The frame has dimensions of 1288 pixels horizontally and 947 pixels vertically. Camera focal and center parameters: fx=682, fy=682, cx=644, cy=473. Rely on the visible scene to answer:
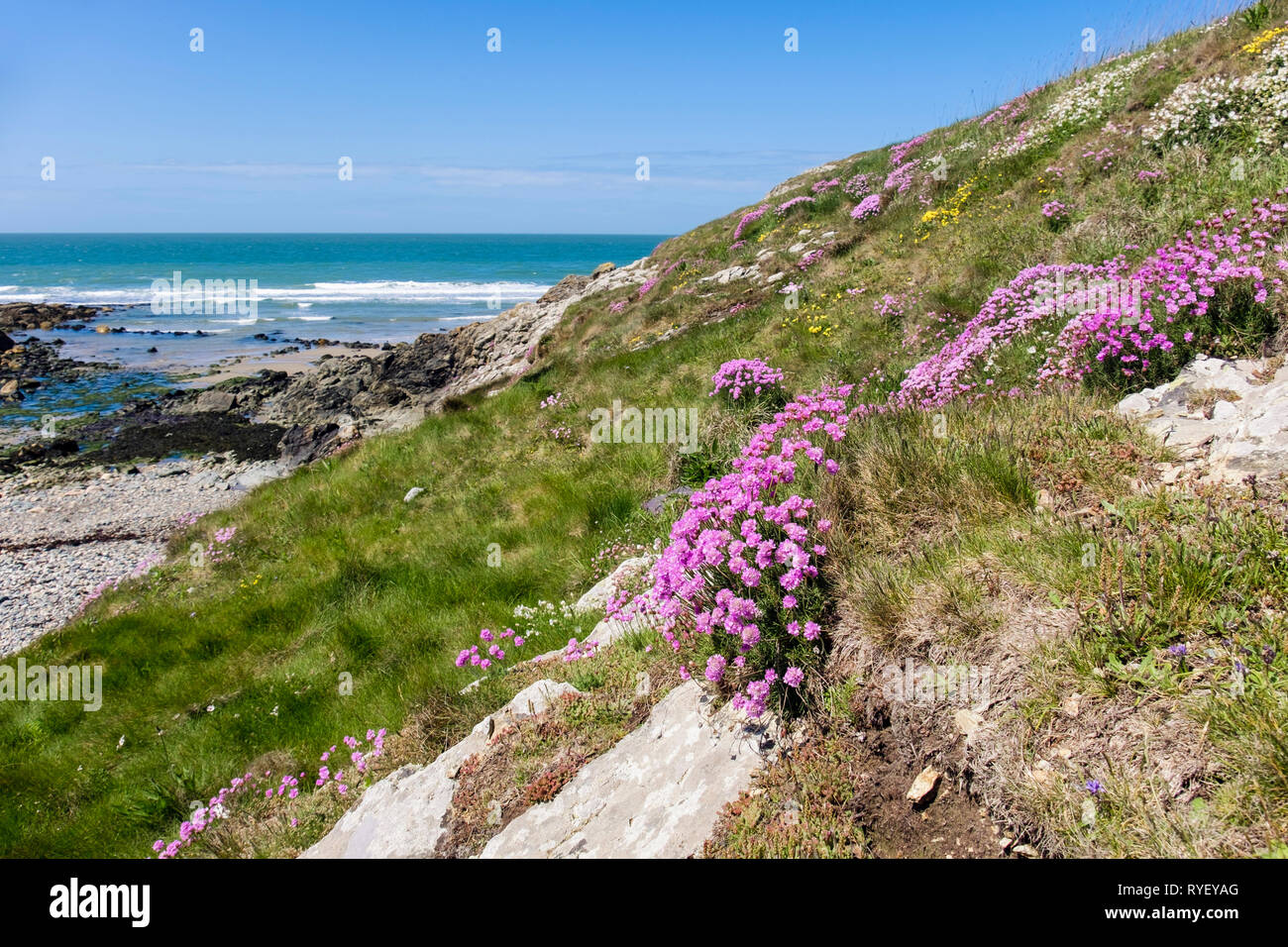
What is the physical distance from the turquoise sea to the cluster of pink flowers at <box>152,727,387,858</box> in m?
32.6

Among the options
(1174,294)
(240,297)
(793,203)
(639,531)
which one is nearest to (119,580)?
(639,531)

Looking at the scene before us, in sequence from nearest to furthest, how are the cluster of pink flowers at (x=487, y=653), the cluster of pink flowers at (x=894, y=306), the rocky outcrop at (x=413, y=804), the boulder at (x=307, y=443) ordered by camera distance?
the rocky outcrop at (x=413, y=804)
the cluster of pink flowers at (x=487, y=653)
the cluster of pink flowers at (x=894, y=306)
the boulder at (x=307, y=443)

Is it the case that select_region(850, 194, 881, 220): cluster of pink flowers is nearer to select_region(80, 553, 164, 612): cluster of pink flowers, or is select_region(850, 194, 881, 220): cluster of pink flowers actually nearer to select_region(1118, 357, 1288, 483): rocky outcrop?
select_region(1118, 357, 1288, 483): rocky outcrop

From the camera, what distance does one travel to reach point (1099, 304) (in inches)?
251

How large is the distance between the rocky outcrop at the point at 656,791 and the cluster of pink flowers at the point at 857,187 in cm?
1981

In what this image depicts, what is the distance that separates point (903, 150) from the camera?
72.8 feet

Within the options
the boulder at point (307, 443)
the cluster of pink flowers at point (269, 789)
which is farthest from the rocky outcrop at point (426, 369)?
the cluster of pink flowers at point (269, 789)

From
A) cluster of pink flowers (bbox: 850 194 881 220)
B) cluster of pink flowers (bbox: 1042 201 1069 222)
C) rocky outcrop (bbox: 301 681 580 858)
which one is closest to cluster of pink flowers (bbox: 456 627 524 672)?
rocky outcrop (bbox: 301 681 580 858)

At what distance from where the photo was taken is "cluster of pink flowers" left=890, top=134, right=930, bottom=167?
69.6 ft

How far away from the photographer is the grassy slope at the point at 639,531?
143 inches

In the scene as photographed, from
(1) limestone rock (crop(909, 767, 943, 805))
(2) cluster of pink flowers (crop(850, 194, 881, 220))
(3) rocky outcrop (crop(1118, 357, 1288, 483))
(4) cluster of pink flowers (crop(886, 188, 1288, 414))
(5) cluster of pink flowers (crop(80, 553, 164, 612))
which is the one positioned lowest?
(5) cluster of pink flowers (crop(80, 553, 164, 612))

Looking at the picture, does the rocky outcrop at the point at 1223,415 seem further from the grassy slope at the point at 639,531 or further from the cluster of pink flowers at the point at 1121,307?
the cluster of pink flowers at the point at 1121,307
